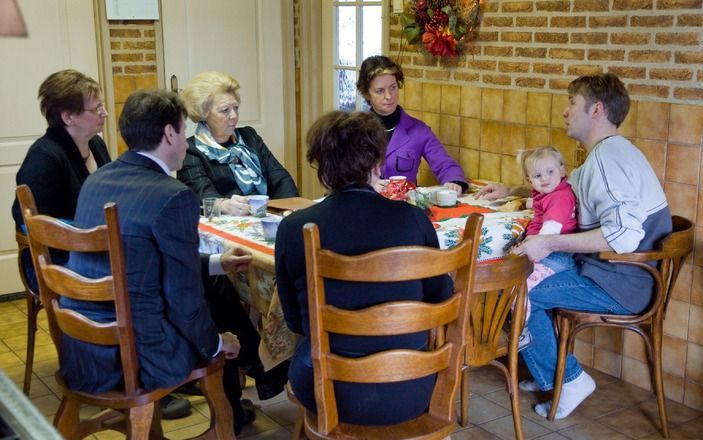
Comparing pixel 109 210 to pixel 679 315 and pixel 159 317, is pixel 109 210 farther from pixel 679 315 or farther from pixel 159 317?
pixel 679 315

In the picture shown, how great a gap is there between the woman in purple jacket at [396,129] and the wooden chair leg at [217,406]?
1.73 metres

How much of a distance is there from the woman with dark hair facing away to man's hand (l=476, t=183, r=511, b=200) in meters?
1.36

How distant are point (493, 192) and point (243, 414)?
4.45 feet

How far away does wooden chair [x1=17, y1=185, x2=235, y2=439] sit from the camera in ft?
7.24

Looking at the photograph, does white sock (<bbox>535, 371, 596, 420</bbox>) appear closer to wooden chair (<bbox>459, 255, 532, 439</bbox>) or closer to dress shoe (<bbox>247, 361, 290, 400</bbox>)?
wooden chair (<bbox>459, 255, 532, 439</bbox>)

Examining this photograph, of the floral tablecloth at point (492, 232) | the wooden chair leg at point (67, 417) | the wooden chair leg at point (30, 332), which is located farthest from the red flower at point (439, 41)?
the wooden chair leg at point (67, 417)

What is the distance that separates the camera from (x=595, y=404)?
11.1 ft

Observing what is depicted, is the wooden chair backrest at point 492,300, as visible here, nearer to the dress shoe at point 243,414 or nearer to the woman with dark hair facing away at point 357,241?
the woman with dark hair facing away at point 357,241

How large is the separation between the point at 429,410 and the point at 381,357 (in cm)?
27

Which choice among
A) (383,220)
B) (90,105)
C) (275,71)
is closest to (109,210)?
(383,220)

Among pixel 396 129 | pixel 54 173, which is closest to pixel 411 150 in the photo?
pixel 396 129

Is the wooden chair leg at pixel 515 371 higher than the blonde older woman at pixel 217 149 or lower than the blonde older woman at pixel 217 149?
lower

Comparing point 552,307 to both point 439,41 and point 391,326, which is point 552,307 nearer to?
point 391,326

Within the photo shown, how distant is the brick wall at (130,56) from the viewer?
4797 millimetres
